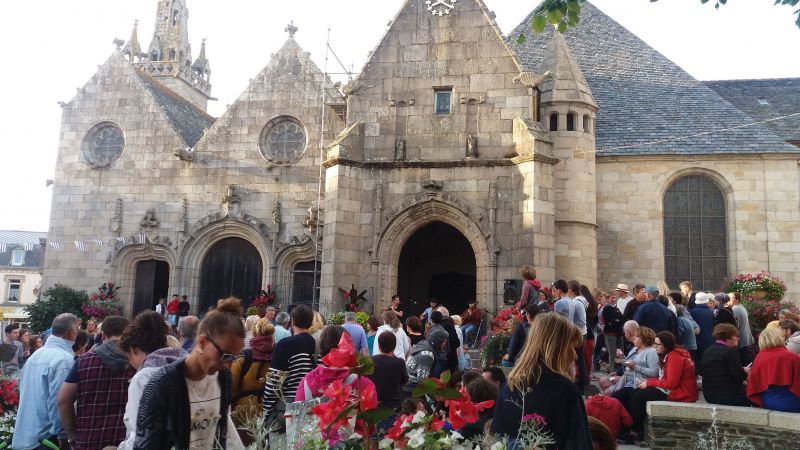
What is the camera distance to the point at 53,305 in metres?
18.6

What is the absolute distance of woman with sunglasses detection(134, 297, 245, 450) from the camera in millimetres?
3164

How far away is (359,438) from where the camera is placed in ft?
8.68

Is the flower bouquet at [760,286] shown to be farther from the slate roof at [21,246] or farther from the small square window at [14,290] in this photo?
the small square window at [14,290]

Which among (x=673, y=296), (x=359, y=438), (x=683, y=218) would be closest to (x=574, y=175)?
(x=683, y=218)

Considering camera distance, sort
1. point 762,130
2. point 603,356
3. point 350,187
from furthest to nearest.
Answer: point 762,130 < point 350,187 < point 603,356

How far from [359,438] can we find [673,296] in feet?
28.2

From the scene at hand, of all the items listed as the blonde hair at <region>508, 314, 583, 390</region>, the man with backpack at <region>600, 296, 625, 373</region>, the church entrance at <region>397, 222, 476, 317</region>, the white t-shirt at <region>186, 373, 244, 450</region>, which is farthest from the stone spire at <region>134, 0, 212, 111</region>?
the blonde hair at <region>508, 314, 583, 390</region>

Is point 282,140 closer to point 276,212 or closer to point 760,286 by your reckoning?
point 276,212

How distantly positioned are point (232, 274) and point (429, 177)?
25.1 feet

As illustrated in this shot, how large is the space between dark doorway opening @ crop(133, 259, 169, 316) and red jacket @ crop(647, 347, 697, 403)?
1604 centimetres

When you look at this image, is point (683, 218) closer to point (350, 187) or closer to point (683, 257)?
point (683, 257)

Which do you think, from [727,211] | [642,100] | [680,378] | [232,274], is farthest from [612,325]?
[232,274]

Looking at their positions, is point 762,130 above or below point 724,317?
above

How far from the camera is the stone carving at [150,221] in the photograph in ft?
63.7
